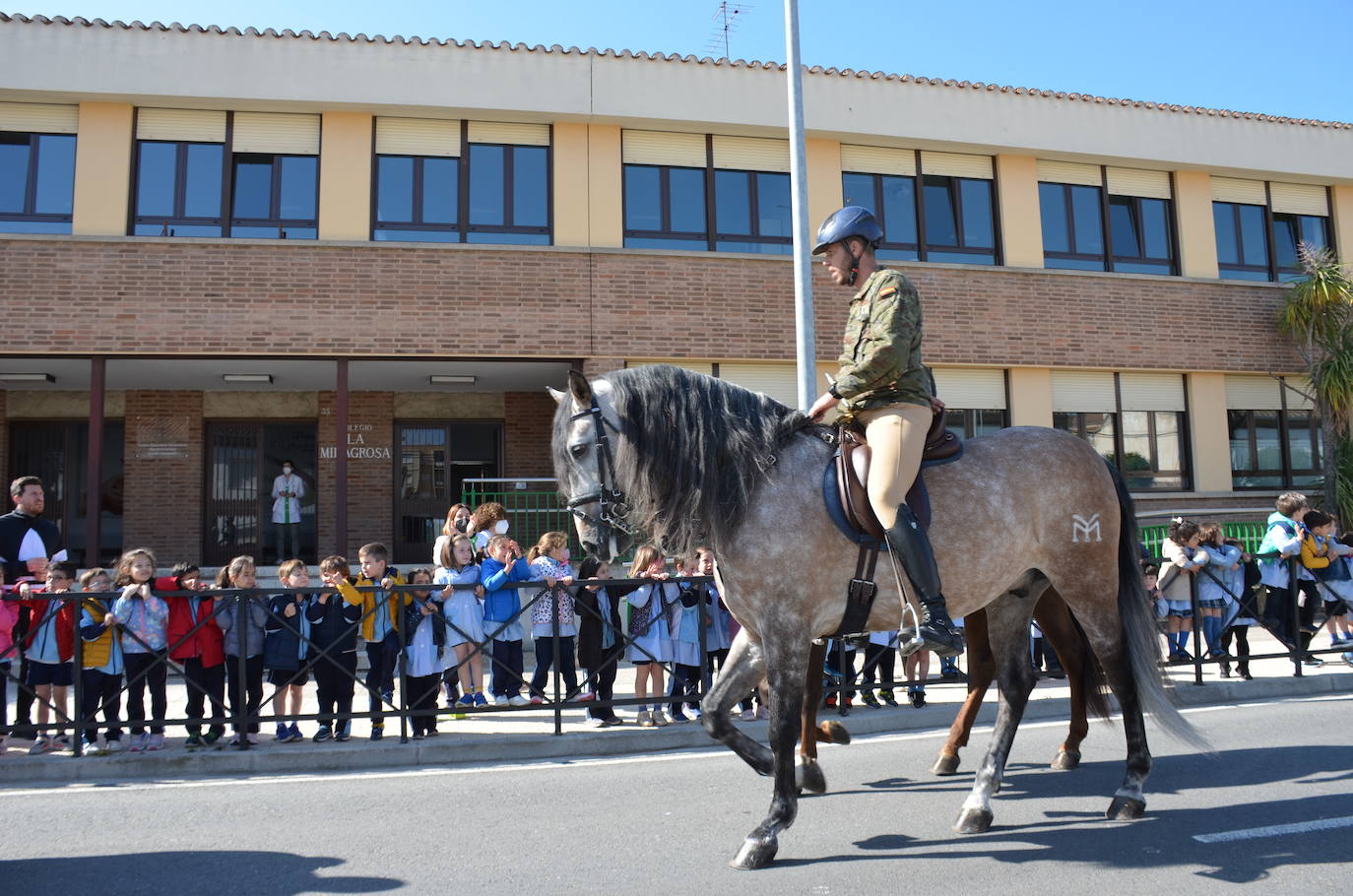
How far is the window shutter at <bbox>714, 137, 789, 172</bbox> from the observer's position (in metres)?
15.8

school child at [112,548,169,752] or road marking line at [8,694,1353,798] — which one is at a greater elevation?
school child at [112,548,169,752]

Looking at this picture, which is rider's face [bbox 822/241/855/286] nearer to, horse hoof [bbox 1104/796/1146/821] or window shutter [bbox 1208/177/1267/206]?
horse hoof [bbox 1104/796/1146/821]

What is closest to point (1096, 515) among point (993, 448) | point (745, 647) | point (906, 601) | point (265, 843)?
point (993, 448)

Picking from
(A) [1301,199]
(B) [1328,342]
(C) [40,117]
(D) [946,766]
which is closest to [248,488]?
(C) [40,117]

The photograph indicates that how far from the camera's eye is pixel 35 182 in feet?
45.9

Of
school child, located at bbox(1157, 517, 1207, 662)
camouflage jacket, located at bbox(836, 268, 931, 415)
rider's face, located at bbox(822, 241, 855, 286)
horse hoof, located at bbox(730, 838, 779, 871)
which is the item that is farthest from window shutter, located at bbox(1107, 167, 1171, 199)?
horse hoof, located at bbox(730, 838, 779, 871)

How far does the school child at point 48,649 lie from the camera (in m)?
7.22

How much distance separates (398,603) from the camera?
7.72 metres

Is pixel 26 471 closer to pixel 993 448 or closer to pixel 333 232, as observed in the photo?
pixel 333 232

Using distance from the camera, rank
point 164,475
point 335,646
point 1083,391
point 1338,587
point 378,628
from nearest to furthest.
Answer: point 335,646 → point 378,628 → point 1338,587 → point 164,475 → point 1083,391

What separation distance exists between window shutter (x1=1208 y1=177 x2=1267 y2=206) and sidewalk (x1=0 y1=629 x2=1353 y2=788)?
1214cm

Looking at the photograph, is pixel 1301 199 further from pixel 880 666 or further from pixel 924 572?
pixel 924 572

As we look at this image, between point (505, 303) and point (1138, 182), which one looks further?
point (1138, 182)

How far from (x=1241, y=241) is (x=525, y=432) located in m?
14.5
